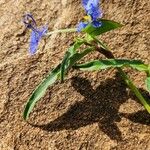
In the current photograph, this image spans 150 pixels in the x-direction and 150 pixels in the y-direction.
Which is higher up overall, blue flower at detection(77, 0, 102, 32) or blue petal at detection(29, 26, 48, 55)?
blue petal at detection(29, 26, 48, 55)

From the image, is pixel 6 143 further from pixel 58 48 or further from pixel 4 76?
pixel 58 48

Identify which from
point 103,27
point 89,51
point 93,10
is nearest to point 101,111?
point 89,51

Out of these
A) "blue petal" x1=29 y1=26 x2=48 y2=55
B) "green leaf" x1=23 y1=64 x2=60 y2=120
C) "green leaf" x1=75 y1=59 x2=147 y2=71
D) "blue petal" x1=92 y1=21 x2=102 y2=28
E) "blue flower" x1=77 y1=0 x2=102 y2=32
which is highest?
"blue petal" x1=29 y1=26 x2=48 y2=55

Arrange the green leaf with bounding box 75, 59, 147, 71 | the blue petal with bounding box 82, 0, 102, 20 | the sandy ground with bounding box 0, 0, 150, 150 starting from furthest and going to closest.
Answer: the sandy ground with bounding box 0, 0, 150, 150, the green leaf with bounding box 75, 59, 147, 71, the blue petal with bounding box 82, 0, 102, 20

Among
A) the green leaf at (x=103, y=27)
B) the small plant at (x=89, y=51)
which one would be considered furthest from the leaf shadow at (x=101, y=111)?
the green leaf at (x=103, y=27)

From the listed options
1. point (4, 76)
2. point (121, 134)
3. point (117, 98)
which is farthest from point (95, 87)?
point (4, 76)

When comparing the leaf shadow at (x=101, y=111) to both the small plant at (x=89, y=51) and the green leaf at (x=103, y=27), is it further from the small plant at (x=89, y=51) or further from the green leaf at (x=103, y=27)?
the green leaf at (x=103, y=27)

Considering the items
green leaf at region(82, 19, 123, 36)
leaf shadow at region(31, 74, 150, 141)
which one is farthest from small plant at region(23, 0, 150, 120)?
leaf shadow at region(31, 74, 150, 141)

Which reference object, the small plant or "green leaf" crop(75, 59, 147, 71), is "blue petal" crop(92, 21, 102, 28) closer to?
the small plant
